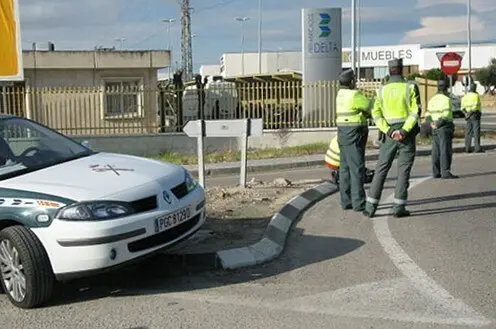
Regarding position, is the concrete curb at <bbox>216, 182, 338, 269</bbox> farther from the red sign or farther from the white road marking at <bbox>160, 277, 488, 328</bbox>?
the red sign

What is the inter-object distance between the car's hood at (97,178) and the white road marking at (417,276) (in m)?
2.18

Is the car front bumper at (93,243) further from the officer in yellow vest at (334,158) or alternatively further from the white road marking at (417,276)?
the officer in yellow vest at (334,158)

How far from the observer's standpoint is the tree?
65.3 m

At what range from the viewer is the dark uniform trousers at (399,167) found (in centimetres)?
823

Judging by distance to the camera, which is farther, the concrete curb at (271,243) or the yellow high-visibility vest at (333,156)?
the yellow high-visibility vest at (333,156)

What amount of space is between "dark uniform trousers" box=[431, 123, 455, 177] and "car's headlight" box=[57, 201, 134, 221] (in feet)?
25.8

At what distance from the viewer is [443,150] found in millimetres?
11859

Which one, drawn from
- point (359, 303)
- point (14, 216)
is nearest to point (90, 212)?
point (14, 216)

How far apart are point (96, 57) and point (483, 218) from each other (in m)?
19.7

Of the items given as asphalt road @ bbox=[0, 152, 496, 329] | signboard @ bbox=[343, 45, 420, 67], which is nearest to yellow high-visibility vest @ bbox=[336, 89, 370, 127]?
asphalt road @ bbox=[0, 152, 496, 329]

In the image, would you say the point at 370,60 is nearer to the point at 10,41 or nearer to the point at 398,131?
the point at 10,41

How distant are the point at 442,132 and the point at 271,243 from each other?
19.8 feet

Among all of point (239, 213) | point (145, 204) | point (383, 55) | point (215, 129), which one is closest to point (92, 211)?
point (145, 204)

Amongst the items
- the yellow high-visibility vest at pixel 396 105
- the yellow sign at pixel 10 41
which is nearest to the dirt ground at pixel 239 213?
the yellow high-visibility vest at pixel 396 105
